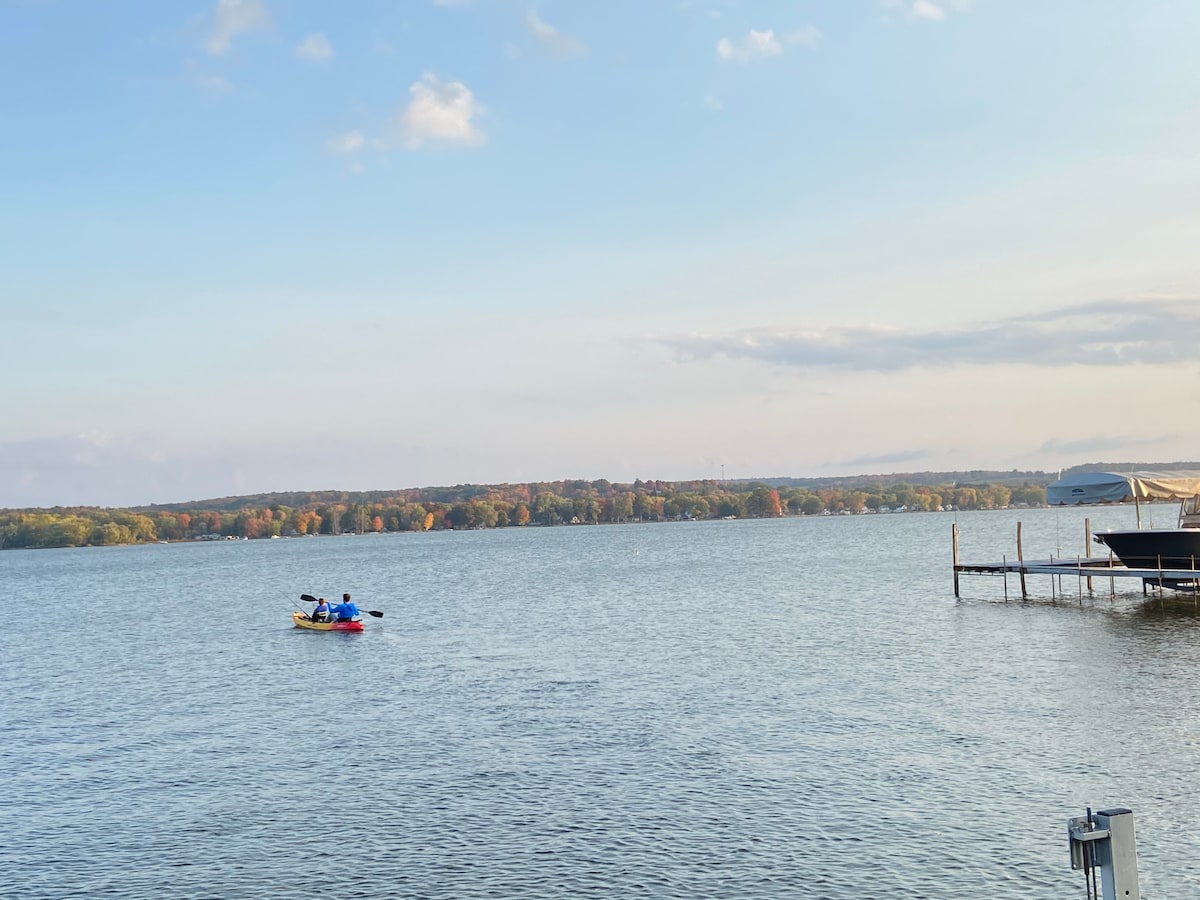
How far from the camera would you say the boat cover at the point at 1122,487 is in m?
49.2

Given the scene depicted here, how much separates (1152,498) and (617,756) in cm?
3303

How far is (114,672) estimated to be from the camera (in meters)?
48.5

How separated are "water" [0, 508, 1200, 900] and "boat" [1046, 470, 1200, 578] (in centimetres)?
269

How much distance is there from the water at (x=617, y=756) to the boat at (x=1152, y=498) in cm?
269

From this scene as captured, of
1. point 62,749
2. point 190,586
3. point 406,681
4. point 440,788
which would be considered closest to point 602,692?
point 406,681

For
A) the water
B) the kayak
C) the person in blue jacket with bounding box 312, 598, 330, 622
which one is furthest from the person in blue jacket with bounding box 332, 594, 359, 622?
the water

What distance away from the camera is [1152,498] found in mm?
49344

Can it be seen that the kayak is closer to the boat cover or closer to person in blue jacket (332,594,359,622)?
person in blue jacket (332,594,359,622)

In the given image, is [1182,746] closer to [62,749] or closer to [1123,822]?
[1123,822]

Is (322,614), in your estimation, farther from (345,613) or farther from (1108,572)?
(1108,572)

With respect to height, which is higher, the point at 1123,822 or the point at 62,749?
the point at 1123,822

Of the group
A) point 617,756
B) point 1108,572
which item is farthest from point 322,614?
point 1108,572

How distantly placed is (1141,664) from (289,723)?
89.7ft

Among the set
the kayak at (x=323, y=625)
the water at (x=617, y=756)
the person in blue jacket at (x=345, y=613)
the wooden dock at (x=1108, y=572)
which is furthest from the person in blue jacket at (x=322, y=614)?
the wooden dock at (x=1108, y=572)
